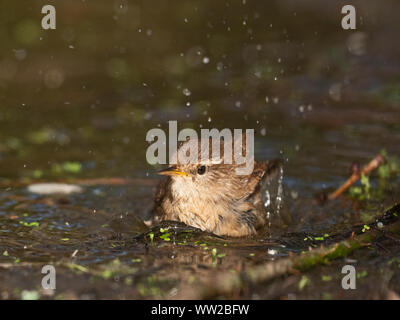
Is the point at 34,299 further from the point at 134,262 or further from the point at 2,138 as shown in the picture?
the point at 2,138

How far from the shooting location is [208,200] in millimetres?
6629

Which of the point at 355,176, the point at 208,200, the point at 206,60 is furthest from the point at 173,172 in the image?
the point at 206,60

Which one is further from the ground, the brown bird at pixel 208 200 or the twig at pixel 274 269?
the brown bird at pixel 208 200

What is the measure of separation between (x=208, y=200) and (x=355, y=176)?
1.98m

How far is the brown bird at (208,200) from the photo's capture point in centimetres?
654

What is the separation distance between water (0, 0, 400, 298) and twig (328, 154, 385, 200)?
0.22 metres

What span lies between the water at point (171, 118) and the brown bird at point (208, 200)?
31cm

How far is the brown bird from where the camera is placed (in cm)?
654

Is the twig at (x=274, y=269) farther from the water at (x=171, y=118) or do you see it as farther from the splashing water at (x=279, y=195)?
the splashing water at (x=279, y=195)

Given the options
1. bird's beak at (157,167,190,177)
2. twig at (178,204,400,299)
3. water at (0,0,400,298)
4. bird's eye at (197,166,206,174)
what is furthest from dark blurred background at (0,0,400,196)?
twig at (178,204,400,299)

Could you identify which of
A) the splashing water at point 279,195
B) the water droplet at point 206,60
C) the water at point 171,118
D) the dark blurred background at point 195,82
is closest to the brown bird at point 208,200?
the water at point 171,118

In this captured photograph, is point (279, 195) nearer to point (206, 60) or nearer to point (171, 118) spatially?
point (171, 118)

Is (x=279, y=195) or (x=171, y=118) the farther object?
(x=171, y=118)

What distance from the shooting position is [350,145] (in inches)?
357
